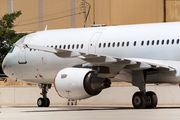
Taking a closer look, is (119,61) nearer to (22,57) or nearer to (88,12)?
(22,57)

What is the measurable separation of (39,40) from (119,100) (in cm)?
661

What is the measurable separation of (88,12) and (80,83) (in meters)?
35.7

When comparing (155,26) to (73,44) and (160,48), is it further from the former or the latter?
(73,44)

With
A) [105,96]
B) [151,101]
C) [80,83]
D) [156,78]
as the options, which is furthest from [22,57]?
[156,78]

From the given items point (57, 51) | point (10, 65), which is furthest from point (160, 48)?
point (10, 65)

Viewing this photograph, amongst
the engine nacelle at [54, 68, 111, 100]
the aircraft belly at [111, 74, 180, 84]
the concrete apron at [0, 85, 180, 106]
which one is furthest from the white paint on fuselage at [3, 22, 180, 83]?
the concrete apron at [0, 85, 180, 106]

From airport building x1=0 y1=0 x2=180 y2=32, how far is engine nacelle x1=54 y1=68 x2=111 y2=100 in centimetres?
3430

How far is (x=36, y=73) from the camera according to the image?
22.7 meters

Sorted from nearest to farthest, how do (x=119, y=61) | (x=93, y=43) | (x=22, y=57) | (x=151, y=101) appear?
(x=119, y=61)
(x=151, y=101)
(x=93, y=43)
(x=22, y=57)

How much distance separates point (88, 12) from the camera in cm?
5306

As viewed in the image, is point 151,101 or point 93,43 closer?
point 151,101

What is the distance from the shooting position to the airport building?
55.4 m

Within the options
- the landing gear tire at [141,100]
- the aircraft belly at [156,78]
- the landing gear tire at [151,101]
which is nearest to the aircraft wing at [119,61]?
the aircraft belly at [156,78]

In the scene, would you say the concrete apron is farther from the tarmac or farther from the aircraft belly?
the tarmac
